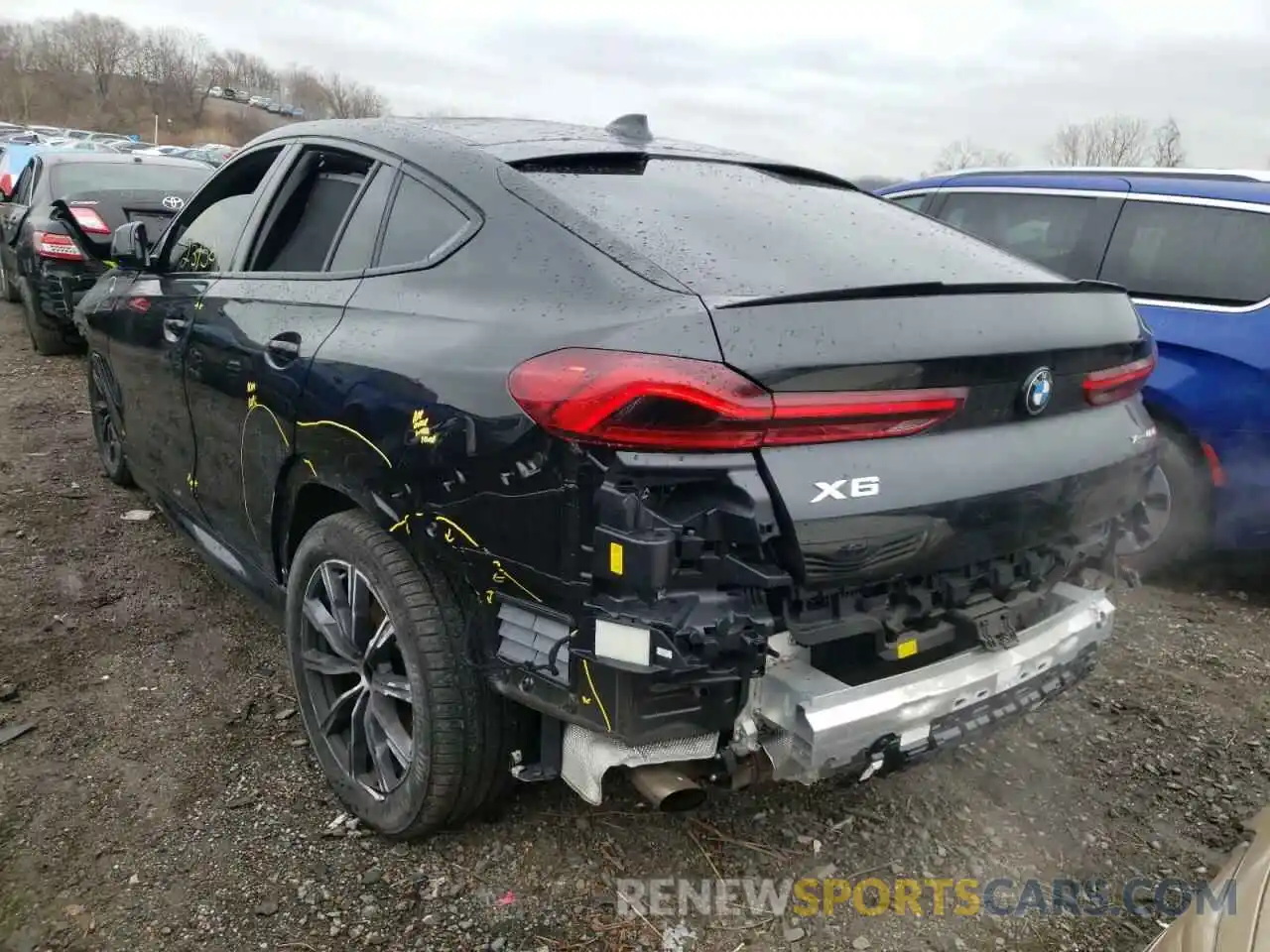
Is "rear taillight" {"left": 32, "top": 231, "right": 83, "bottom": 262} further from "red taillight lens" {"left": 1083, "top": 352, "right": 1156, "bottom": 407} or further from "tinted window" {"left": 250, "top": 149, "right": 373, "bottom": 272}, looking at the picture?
Answer: "red taillight lens" {"left": 1083, "top": 352, "right": 1156, "bottom": 407}

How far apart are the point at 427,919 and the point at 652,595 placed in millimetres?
1079

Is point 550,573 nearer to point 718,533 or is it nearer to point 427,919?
point 718,533

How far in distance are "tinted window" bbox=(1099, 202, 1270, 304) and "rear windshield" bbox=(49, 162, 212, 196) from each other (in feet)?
24.0

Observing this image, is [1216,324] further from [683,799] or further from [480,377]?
[480,377]

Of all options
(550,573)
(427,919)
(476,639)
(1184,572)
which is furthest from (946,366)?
(1184,572)

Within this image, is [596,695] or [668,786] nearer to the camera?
[596,695]

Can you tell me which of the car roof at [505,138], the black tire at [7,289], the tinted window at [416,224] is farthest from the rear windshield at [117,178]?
the tinted window at [416,224]

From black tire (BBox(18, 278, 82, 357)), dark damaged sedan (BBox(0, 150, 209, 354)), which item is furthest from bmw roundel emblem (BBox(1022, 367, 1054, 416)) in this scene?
black tire (BBox(18, 278, 82, 357))

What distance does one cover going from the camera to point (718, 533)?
1724mm

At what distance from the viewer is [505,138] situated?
2572mm

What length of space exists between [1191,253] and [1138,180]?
53 centimetres

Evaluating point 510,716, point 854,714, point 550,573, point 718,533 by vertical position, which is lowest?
point 510,716

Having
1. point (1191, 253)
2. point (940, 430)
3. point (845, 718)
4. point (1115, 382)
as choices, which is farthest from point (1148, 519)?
point (1191, 253)

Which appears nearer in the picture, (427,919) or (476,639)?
(476,639)
